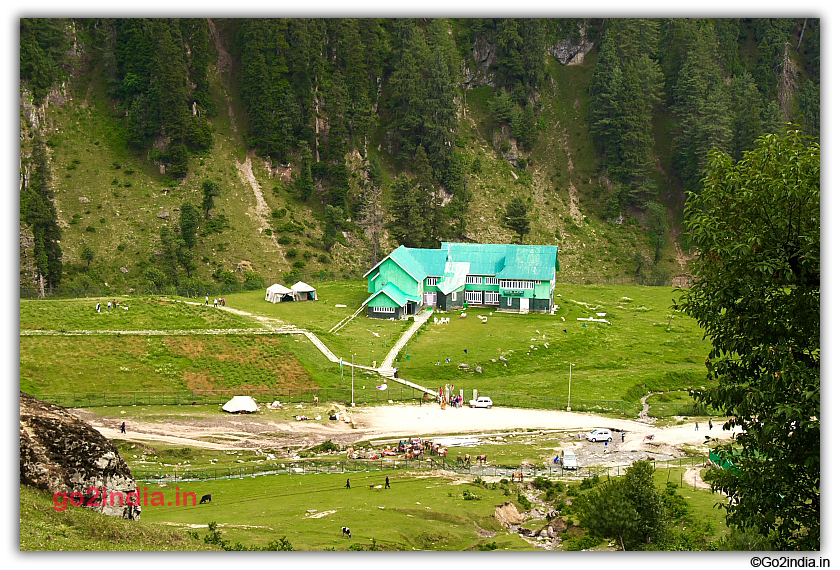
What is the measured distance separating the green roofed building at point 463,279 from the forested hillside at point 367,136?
19.9m

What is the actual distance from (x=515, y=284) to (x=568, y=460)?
139 ft

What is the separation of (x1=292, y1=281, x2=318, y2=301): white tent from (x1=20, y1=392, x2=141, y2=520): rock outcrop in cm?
6060

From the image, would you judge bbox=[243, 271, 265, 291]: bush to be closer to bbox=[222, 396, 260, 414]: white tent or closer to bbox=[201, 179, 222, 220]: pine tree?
bbox=[201, 179, 222, 220]: pine tree

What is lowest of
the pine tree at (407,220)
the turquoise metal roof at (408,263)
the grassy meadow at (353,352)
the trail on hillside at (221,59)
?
the grassy meadow at (353,352)

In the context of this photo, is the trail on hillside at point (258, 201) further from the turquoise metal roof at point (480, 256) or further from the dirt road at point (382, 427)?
the dirt road at point (382, 427)

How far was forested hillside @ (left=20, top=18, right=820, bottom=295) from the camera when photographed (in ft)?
362

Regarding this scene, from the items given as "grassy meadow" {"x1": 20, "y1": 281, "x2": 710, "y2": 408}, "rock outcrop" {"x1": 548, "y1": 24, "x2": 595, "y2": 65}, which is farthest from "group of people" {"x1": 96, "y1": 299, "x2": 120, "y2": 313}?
"rock outcrop" {"x1": 548, "y1": 24, "x2": 595, "y2": 65}

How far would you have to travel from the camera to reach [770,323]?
24.0 m

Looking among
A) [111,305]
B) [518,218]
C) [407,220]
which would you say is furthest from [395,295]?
[518,218]

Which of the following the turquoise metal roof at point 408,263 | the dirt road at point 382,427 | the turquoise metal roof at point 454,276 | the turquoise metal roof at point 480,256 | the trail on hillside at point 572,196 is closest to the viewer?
the dirt road at point 382,427

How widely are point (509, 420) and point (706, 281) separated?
120 ft

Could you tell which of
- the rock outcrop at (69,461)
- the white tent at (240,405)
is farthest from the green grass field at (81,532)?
the white tent at (240,405)

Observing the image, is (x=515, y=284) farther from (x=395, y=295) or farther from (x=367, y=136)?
(x=367, y=136)

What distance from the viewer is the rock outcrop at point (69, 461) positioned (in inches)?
1123
